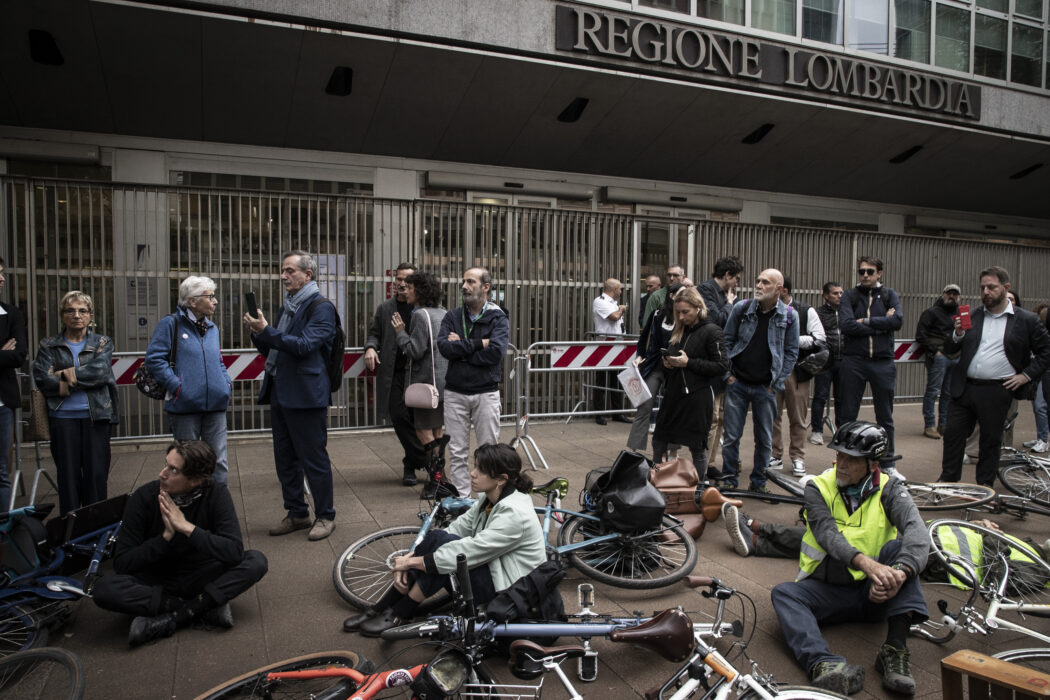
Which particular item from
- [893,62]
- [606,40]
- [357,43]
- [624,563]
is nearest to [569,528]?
[624,563]

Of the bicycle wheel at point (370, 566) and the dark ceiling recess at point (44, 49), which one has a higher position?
the dark ceiling recess at point (44, 49)

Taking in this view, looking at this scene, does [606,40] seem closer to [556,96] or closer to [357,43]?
[556,96]

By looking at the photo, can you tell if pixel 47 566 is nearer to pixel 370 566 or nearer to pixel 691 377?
pixel 370 566

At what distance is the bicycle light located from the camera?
2.80 metres

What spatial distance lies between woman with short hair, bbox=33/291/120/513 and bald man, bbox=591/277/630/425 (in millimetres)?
6386

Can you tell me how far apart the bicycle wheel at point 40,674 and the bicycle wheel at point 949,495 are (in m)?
5.52

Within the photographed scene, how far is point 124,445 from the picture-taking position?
335 inches

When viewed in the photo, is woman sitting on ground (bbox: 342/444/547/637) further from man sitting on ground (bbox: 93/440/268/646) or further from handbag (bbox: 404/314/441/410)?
handbag (bbox: 404/314/441/410)

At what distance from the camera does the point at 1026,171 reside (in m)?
15.6

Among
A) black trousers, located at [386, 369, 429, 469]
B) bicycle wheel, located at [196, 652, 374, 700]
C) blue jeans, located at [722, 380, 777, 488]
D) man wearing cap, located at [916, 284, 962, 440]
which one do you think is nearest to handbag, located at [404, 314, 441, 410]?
black trousers, located at [386, 369, 429, 469]

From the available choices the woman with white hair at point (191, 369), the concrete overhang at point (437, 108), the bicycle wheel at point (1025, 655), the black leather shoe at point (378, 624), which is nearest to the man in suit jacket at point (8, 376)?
the woman with white hair at point (191, 369)

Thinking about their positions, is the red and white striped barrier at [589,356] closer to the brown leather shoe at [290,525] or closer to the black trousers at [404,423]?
the black trousers at [404,423]

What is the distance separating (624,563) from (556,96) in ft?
27.5

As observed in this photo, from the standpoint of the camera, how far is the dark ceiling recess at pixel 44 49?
347 inches
